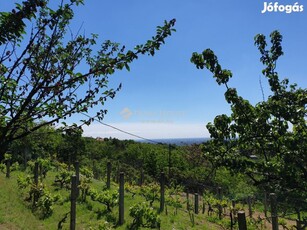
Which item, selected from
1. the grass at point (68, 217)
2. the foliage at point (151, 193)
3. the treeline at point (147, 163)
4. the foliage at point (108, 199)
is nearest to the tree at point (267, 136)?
the grass at point (68, 217)

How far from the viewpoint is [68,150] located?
159 feet

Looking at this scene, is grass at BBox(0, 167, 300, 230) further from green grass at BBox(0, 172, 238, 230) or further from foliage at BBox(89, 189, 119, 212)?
foliage at BBox(89, 189, 119, 212)

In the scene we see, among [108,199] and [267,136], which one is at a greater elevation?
[267,136]

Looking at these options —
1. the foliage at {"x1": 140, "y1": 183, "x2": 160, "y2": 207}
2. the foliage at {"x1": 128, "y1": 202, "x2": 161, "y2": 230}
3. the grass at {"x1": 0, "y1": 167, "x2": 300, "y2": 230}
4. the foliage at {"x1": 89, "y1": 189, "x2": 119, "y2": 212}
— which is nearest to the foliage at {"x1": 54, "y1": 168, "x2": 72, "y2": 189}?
the grass at {"x1": 0, "y1": 167, "x2": 300, "y2": 230}

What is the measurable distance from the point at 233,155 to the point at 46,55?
3755 mm

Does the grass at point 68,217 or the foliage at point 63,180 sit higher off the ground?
the foliage at point 63,180

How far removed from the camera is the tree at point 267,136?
4.83 m

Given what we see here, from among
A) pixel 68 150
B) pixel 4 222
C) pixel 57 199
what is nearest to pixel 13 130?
pixel 4 222

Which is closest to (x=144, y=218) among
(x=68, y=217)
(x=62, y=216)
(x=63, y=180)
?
(x=68, y=217)

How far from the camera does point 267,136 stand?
5.23 meters

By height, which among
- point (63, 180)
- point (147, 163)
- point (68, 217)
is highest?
point (63, 180)

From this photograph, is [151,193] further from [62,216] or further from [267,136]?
[267,136]

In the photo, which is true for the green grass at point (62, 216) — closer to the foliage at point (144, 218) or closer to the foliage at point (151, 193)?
the foliage at point (144, 218)

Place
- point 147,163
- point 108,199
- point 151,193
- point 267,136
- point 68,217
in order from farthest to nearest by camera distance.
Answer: point 147,163 → point 151,193 → point 108,199 → point 68,217 → point 267,136
